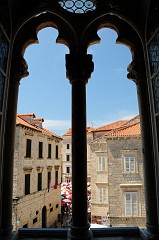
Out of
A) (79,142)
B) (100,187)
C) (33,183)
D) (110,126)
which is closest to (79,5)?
(79,142)

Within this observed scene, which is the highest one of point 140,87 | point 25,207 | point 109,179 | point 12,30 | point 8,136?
point 12,30

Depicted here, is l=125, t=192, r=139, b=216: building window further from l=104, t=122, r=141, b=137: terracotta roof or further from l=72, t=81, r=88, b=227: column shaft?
l=72, t=81, r=88, b=227: column shaft

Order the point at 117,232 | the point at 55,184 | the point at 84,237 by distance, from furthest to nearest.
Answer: the point at 55,184, the point at 117,232, the point at 84,237

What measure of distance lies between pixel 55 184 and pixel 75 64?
612 inches

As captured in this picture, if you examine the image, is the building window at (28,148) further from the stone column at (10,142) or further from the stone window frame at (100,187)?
the stone column at (10,142)

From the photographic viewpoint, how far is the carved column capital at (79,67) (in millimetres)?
2783

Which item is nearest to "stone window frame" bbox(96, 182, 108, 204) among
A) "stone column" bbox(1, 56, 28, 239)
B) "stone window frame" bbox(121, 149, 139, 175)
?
"stone window frame" bbox(121, 149, 139, 175)

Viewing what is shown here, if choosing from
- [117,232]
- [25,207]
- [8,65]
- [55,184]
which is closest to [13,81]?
[8,65]

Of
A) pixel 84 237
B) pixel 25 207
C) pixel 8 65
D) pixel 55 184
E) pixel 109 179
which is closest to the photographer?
pixel 84 237

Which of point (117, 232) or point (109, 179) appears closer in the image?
point (117, 232)

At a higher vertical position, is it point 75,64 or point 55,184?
point 75,64

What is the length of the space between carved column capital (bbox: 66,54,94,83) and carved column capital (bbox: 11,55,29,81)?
0.61 m

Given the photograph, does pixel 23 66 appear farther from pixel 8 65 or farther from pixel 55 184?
pixel 55 184

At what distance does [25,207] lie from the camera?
1220 cm
